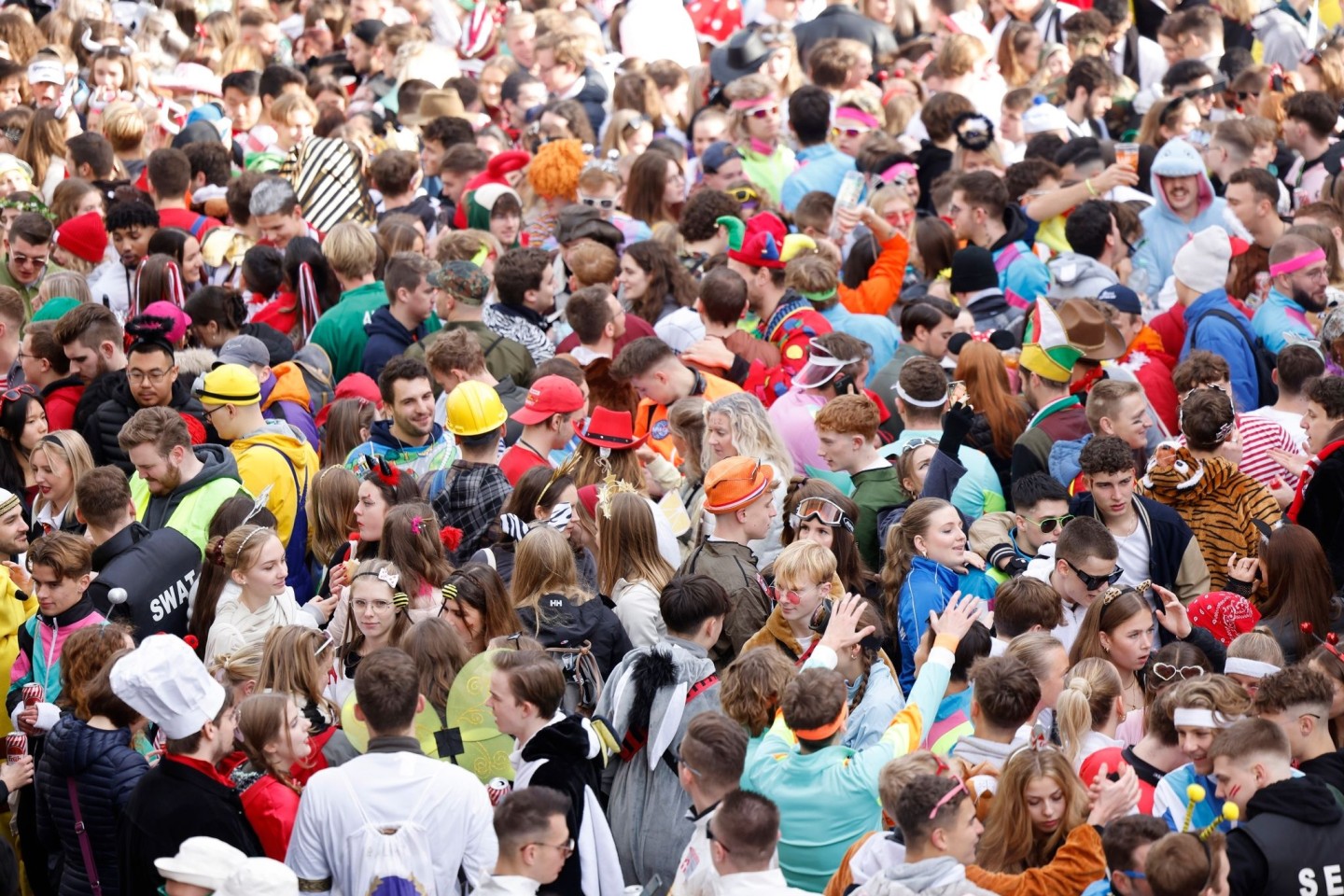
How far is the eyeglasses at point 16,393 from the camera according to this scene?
25.5 feet

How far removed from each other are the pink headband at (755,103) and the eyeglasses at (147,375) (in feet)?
16.3

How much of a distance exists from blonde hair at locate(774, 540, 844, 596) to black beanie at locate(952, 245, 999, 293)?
3292 millimetres

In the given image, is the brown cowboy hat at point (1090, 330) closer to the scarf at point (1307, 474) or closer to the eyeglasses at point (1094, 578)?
the scarf at point (1307, 474)

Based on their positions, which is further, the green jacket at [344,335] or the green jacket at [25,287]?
the green jacket at [25,287]

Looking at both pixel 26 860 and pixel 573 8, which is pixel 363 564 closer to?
pixel 26 860

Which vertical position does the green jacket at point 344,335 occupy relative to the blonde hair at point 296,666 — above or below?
below

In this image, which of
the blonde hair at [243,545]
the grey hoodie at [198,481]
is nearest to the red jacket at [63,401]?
the grey hoodie at [198,481]

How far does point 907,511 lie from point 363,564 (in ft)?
6.31

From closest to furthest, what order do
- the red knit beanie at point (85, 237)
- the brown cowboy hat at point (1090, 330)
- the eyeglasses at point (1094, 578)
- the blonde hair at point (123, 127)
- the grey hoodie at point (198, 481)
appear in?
the eyeglasses at point (1094, 578)
the grey hoodie at point (198, 481)
the brown cowboy hat at point (1090, 330)
the red knit beanie at point (85, 237)
the blonde hair at point (123, 127)

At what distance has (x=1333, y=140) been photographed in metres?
11.1

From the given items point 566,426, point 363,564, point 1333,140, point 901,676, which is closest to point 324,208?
point 566,426

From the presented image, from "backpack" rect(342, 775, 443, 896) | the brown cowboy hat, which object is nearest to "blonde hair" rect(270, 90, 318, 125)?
the brown cowboy hat

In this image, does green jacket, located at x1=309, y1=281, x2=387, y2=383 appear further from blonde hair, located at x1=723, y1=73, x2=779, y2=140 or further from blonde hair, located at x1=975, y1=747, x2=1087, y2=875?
blonde hair, located at x1=975, y1=747, x2=1087, y2=875

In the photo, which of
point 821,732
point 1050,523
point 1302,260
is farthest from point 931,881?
point 1302,260
